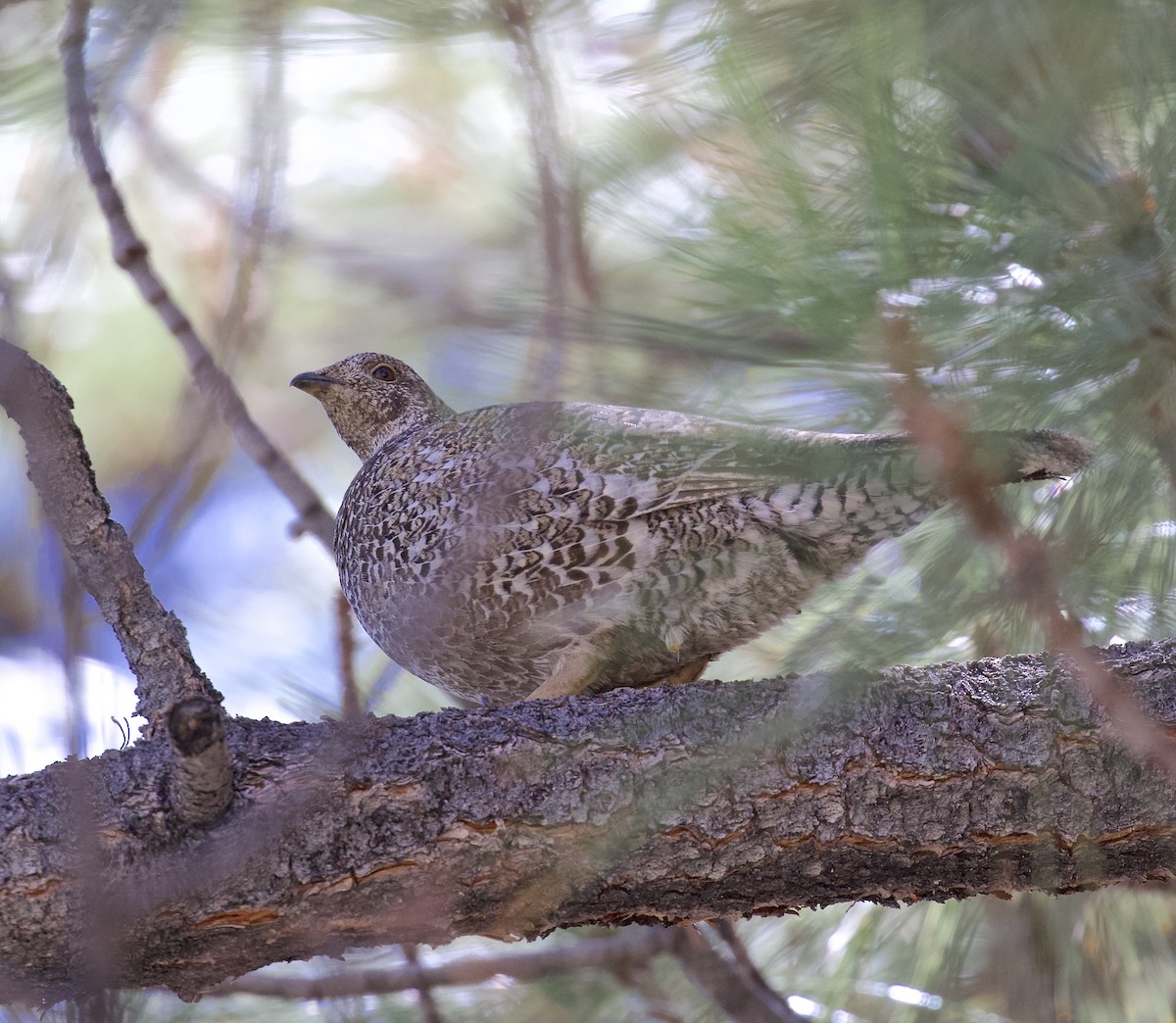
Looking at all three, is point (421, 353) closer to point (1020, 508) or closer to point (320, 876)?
point (320, 876)

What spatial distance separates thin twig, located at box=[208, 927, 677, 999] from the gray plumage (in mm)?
920

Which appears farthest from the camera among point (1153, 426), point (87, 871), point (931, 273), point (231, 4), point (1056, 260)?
point (231, 4)

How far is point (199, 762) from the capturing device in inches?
96.0

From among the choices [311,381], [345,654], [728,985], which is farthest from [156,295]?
[728,985]

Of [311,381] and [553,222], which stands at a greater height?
[311,381]

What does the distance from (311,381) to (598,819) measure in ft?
9.71

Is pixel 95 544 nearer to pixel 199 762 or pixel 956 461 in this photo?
pixel 199 762

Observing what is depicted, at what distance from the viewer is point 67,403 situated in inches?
115

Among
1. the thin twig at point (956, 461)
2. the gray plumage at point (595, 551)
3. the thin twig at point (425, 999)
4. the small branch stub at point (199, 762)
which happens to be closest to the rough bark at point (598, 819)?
the small branch stub at point (199, 762)

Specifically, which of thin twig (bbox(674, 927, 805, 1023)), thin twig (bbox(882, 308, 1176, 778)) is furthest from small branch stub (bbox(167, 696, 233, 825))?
thin twig (bbox(674, 927, 805, 1023))

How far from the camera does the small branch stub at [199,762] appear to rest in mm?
2350

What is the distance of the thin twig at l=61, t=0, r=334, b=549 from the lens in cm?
300

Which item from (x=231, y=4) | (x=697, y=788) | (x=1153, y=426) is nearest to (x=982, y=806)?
(x=697, y=788)

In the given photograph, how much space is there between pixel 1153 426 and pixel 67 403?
239cm
